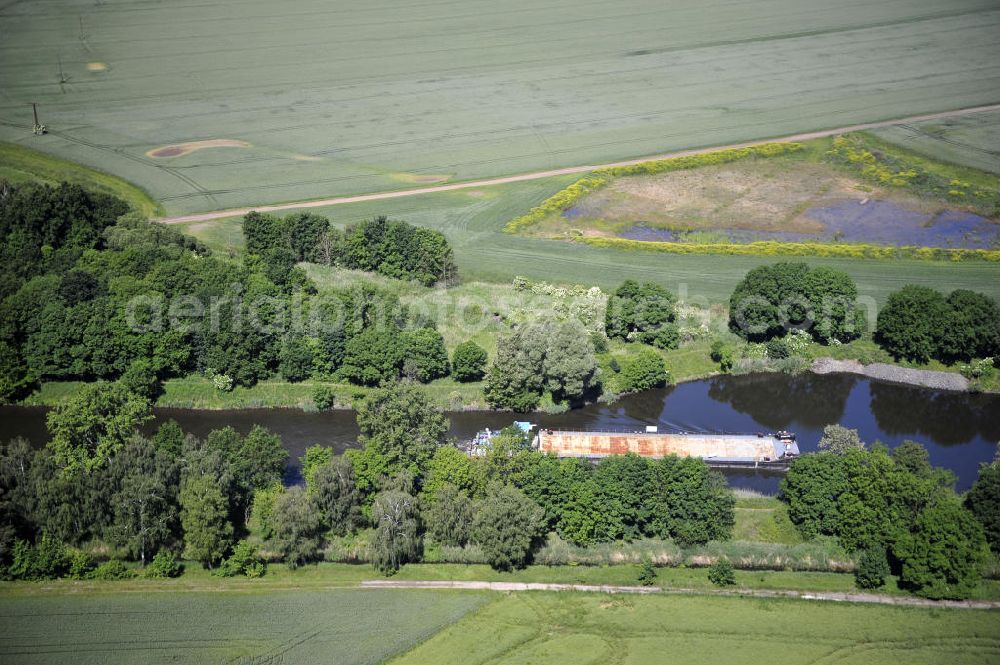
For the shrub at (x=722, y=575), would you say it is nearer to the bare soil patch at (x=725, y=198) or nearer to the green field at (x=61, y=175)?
the bare soil patch at (x=725, y=198)

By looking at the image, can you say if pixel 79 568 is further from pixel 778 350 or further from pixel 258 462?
pixel 778 350

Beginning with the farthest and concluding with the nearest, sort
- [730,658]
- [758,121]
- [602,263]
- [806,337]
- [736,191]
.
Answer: [758,121] → [736,191] → [602,263] → [806,337] → [730,658]

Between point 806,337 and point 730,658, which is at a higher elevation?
point 806,337

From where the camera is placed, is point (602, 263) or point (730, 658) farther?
point (602, 263)

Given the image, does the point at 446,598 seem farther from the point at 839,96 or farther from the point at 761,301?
the point at 839,96

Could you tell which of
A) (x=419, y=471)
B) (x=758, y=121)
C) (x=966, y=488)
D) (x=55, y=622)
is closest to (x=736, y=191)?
(x=758, y=121)

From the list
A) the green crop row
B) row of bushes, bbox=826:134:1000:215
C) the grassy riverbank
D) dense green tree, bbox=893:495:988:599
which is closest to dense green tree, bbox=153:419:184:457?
the grassy riverbank
